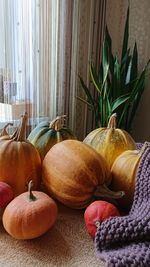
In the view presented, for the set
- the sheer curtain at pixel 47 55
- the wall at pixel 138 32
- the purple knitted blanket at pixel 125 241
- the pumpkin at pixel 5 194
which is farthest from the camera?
the wall at pixel 138 32

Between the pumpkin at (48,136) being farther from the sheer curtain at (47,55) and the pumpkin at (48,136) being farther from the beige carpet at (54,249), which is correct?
the sheer curtain at (47,55)

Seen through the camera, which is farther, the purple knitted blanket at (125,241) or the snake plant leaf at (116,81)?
the snake plant leaf at (116,81)

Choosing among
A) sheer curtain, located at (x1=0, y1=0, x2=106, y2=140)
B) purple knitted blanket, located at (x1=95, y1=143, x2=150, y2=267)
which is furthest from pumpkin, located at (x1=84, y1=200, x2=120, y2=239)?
sheer curtain, located at (x1=0, y1=0, x2=106, y2=140)

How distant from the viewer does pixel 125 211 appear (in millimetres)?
542

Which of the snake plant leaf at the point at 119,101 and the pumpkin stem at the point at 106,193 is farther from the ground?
the snake plant leaf at the point at 119,101

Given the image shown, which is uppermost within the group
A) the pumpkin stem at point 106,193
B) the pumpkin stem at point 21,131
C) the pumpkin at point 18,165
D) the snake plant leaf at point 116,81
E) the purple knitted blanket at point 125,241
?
the snake plant leaf at point 116,81

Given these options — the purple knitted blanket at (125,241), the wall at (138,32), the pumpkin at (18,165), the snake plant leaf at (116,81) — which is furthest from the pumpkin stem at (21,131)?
the wall at (138,32)

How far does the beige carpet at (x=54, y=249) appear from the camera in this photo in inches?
15.8

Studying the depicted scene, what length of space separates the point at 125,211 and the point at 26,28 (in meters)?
1.19

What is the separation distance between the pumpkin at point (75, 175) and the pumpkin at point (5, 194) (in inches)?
3.4

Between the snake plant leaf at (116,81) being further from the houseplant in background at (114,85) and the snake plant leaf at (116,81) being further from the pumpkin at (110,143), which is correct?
the pumpkin at (110,143)

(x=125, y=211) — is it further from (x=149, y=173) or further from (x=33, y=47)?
(x=33, y=47)

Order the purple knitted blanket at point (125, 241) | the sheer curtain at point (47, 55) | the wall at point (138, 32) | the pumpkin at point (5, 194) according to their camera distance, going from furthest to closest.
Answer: the wall at point (138, 32) → the sheer curtain at point (47, 55) → the pumpkin at point (5, 194) → the purple knitted blanket at point (125, 241)

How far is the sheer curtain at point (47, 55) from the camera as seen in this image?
1.36 metres
